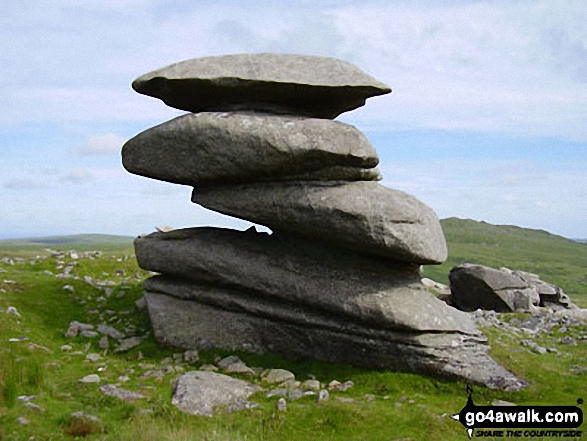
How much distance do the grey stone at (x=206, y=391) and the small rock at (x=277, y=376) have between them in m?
0.86

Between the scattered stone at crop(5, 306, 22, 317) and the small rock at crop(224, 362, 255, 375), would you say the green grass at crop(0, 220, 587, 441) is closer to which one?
the scattered stone at crop(5, 306, 22, 317)

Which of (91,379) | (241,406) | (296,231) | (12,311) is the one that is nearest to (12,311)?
(12,311)

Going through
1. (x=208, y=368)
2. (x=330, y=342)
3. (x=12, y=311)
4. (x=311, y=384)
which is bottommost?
(x=311, y=384)

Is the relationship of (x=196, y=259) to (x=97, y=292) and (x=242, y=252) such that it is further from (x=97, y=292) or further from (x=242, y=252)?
(x=97, y=292)

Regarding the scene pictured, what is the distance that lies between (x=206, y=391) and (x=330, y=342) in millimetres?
5302

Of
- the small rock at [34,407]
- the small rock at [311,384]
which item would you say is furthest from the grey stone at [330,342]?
the small rock at [34,407]

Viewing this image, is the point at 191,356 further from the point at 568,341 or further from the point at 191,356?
the point at 568,341

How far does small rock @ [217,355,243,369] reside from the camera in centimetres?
1952

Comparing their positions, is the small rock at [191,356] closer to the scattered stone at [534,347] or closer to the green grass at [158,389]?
the green grass at [158,389]

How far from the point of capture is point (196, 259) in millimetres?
21828

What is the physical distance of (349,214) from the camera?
18859 millimetres

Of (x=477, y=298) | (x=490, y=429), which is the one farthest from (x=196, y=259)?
(x=477, y=298)

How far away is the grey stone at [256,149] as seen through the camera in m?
19.4

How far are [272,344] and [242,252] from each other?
146 inches
